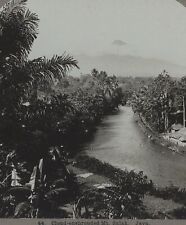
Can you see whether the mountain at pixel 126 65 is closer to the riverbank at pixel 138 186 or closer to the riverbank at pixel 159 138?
the riverbank at pixel 138 186

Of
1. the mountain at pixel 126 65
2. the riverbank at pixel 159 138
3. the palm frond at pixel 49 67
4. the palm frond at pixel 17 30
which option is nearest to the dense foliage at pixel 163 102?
the riverbank at pixel 159 138

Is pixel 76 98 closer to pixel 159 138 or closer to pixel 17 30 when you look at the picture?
pixel 17 30

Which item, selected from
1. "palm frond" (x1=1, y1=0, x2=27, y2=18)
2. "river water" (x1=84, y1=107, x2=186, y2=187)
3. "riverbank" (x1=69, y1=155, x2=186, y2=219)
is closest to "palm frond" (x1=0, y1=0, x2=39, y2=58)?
"palm frond" (x1=1, y1=0, x2=27, y2=18)

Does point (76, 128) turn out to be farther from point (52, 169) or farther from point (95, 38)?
point (95, 38)

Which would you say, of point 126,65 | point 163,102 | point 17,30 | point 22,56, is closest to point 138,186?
point 126,65

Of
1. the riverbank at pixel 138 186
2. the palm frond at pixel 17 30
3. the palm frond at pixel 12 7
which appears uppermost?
the palm frond at pixel 12 7

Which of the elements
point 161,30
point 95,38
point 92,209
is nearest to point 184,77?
point 161,30
